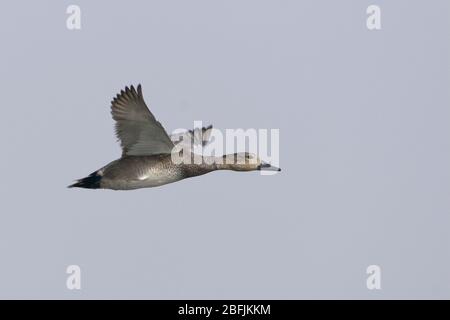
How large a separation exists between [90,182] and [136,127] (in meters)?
0.88

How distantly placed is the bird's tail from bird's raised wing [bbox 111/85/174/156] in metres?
0.43

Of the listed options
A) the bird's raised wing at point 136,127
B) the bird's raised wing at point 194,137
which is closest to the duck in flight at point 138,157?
the bird's raised wing at point 136,127

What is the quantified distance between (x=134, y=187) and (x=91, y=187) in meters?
A: 0.53

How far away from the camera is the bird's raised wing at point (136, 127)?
11898 millimetres

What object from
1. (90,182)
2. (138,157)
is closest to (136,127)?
(138,157)

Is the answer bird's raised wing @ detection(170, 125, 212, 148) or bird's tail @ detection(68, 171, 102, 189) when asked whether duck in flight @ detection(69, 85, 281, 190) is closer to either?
bird's tail @ detection(68, 171, 102, 189)

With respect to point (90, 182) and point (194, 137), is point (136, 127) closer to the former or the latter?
point (90, 182)

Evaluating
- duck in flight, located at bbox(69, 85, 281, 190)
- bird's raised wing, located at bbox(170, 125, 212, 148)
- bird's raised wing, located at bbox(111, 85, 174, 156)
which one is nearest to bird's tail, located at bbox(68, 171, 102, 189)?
duck in flight, located at bbox(69, 85, 281, 190)

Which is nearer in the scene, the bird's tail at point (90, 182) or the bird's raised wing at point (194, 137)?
the bird's tail at point (90, 182)

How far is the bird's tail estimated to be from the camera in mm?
12180

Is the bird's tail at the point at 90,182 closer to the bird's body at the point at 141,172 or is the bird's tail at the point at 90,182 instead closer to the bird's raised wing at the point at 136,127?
the bird's body at the point at 141,172

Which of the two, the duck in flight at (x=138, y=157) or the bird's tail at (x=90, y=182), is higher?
the duck in flight at (x=138, y=157)
